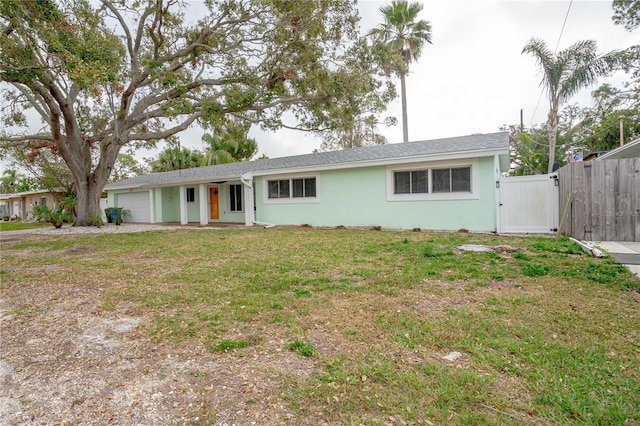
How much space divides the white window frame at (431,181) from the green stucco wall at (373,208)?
0.36ft

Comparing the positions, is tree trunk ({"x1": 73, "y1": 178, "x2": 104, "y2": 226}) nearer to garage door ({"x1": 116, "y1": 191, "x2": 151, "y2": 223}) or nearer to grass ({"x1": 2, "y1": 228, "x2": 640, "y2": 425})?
garage door ({"x1": 116, "y1": 191, "x2": 151, "y2": 223})

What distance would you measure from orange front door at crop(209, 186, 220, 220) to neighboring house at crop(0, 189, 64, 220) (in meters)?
15.9

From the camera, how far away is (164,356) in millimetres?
2805

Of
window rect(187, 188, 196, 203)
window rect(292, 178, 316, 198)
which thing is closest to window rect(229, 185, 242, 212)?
window rect(187, 188, 196, 203)

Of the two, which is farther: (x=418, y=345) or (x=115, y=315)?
(x=115, y=315)

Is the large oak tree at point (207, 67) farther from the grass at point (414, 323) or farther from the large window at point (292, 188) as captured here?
the grass at point (414, 323)

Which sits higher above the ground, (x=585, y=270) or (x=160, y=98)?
(x=160, y=98)

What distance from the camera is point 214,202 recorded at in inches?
693

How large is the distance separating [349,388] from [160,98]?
14.0 metres

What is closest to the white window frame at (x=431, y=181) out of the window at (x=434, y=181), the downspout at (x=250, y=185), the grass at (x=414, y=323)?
A: the window at (x=434, y=181)

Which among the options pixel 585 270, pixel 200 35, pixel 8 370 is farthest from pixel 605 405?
pixel 200 35

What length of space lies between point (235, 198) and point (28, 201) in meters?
28.8

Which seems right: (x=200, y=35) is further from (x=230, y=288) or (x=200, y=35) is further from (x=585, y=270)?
(x=585, y=270)

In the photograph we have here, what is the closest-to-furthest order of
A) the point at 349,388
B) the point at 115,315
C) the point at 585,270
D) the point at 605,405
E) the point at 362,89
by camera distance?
the point at 605,405
the point at 349,388
the point at 115,315
the point at 585,270
the point at 362,89
